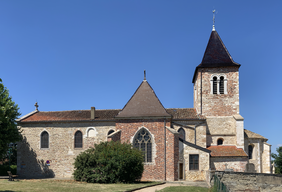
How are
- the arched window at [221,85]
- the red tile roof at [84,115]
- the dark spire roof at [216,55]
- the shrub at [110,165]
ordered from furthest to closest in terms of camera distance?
the dark spire roof at [216,55] < the arched window at [221,85] < the red tile roof at [84,115] < the shrub at [110,165]

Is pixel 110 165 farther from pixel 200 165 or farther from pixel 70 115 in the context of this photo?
pixel 70 115

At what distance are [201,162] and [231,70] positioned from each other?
36.9 feet

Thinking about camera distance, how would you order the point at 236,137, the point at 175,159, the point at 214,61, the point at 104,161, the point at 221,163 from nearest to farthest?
1. the point at 104,161
2. the point at 175,159
3. the point at 221,163
4. the point at 236,137
5. the point at 214,61

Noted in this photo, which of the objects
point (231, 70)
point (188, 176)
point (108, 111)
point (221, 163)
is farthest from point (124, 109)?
point (231, 70)

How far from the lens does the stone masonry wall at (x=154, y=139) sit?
2523 cm

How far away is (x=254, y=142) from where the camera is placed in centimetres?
3047

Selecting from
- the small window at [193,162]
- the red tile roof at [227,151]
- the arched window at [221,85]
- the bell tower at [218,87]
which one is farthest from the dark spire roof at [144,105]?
the arched window at [221,85]

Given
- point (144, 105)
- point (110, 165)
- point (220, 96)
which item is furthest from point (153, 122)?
point (220, 96)

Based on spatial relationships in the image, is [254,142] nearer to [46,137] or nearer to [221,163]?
[221,163]

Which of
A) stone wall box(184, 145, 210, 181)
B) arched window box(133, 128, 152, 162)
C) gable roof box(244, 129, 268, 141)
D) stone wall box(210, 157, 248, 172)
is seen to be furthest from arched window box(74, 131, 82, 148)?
gable roof box(244, 129, 268, 141)

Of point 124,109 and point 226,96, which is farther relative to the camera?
point 226,96

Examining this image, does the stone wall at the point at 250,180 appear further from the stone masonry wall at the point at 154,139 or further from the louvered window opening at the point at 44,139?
the louvered window opening at the point at 44,139

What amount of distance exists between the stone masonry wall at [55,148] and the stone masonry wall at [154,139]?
11.7 feet

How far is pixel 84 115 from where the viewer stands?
31.6m
